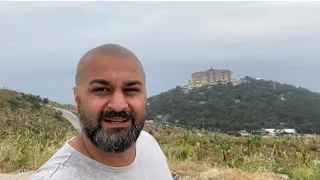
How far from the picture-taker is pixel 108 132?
1.35m

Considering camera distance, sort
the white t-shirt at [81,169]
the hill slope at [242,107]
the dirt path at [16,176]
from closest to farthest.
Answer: the white t-shirt at [81,169]
the dirt path at [16,176]
the hill slope at [242,107]

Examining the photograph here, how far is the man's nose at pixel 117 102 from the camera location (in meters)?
1.34

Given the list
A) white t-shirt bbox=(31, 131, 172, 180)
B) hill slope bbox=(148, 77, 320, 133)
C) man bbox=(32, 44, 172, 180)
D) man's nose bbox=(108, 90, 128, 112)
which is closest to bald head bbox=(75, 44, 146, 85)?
man bbox=(32, 44, 172, 180)

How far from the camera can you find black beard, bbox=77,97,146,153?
1350 millimetres

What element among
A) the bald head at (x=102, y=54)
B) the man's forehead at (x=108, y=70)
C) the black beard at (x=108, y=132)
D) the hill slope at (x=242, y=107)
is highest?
the hill slope at (x=242, y=107)

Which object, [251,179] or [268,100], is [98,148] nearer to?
[251,179]

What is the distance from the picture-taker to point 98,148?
138cm

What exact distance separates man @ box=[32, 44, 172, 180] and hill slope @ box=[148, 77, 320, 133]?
3995 centimetres

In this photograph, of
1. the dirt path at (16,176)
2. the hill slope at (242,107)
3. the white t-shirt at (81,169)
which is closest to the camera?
the white t-shirt at (81,169)

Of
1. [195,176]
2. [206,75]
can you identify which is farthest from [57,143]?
[206,75]

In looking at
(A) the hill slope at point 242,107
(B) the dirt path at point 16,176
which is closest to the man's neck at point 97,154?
(B) the dirt path at point 16,176

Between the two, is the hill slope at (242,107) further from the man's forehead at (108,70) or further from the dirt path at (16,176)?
the man's forehead at (108,70)

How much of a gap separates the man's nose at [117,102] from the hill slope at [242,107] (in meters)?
40.0

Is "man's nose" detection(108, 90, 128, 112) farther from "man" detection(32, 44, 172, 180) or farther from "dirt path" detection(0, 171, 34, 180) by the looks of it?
"dirt path" detection(0, 171, 34, 180)
